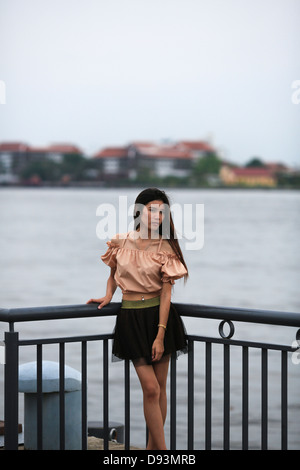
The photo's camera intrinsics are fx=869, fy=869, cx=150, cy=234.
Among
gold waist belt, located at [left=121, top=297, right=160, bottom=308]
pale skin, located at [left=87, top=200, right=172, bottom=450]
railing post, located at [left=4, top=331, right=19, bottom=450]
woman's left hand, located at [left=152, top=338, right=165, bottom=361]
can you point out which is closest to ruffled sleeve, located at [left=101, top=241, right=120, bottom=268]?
pale skin, located at [left=87, top=200, right=172, bottom=450]

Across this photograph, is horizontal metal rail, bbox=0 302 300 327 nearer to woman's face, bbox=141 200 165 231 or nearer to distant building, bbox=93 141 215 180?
woman's face, bbox=141 200 165 231

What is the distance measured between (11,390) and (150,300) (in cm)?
73

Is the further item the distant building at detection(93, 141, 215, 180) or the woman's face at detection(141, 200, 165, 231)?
the distant building at detection(93, 141, 215, 180)

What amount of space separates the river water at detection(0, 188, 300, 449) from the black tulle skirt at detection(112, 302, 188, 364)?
0.53m

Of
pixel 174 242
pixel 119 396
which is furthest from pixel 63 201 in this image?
pixel 174 242

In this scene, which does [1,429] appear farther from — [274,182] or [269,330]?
[274,182]

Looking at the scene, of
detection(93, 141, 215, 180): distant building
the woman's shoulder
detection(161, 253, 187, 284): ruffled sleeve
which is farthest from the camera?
detection(93, 141, 215, 180): distant building

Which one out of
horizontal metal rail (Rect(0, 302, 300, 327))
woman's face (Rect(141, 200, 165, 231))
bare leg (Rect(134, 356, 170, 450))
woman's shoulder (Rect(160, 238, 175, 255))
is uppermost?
woman's face (Rect(141, 200, 165, 231))

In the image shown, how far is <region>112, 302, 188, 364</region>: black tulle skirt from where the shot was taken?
12.8 feet

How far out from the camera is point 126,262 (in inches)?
154

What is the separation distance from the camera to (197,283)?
45.2 m

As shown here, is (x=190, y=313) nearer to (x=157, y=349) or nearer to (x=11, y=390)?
(x=157, y=349)

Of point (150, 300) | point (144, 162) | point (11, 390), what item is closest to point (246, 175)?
point (144, 162)
